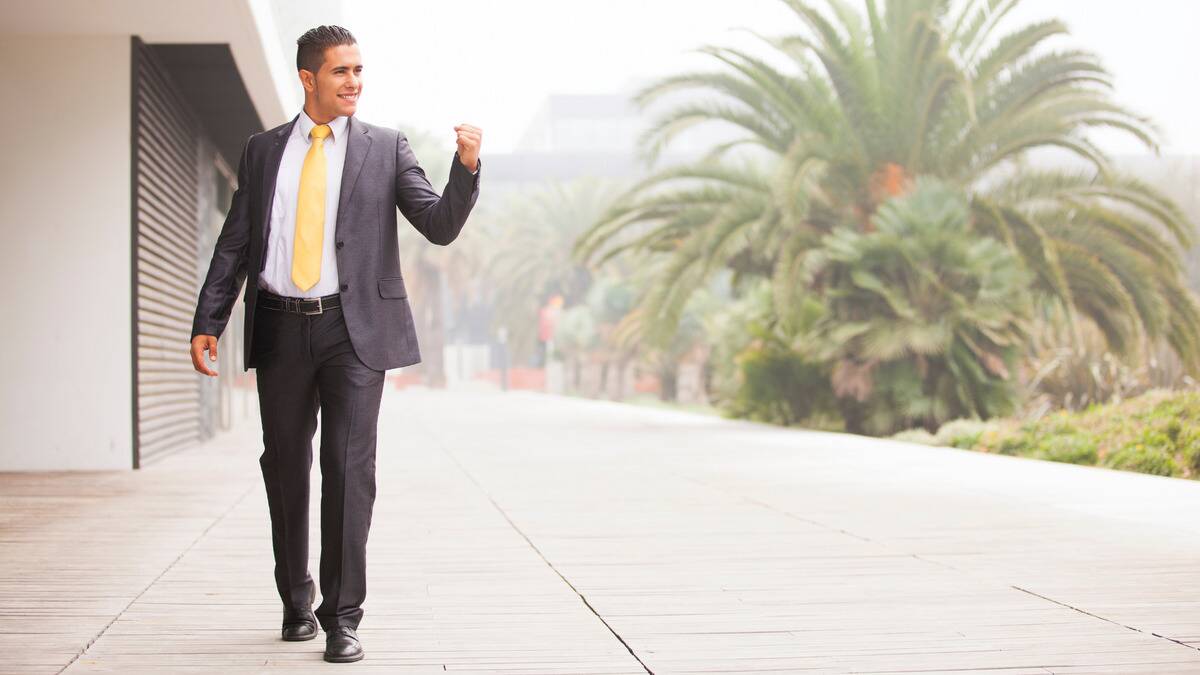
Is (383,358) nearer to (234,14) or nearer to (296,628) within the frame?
(296,628)

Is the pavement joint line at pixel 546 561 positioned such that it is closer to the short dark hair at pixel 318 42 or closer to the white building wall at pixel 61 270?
the short dark hair at pixel 318 42

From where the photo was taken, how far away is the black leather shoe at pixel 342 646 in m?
3.93

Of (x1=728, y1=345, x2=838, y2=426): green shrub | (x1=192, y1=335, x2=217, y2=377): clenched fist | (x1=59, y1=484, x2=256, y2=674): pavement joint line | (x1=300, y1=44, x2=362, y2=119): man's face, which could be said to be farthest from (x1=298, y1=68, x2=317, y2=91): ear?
(x1=728, y1=345, x2=838, y2=426): green shrub

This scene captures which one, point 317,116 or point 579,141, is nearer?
point 317,116

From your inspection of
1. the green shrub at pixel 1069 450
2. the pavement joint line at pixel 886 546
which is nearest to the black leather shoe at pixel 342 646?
the pavement joint line at pixel 886 546

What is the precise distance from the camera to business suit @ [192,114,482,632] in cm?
405

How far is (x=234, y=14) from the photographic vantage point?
10570mm

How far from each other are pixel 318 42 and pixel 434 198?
56 centimetres

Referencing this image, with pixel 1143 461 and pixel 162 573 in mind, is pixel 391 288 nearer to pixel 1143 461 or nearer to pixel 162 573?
pixel 162 573

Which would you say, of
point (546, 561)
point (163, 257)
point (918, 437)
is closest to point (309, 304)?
point (546, 561)

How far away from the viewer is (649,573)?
5.65m

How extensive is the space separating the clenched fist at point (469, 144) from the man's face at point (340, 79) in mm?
361

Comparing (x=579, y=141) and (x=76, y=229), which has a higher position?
(x=579, y=141)

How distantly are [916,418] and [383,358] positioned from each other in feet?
46.1
